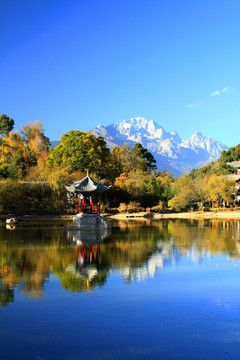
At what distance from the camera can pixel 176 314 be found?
23.4 ft

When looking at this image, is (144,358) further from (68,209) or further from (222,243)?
(68,209)

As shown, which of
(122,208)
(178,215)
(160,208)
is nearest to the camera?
(178,215)

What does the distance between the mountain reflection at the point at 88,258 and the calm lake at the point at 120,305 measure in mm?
29

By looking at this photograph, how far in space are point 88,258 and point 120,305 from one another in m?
5.84

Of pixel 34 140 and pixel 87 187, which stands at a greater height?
pixel 34 140

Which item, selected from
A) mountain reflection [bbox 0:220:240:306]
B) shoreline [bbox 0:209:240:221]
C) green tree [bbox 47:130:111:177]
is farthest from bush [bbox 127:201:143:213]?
mountain reflection [bbox 0:220:240:306]

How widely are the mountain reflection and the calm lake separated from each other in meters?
0.03

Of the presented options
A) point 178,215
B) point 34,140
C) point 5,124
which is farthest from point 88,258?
point 5,124

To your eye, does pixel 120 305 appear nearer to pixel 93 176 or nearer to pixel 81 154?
pixel 93 176

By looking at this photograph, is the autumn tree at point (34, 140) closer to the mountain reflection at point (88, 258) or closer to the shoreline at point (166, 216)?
the shoreline at point (166, 216)

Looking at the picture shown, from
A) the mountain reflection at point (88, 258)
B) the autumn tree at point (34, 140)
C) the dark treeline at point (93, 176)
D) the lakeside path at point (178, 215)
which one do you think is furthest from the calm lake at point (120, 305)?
the autumn tree at point (34, 140)

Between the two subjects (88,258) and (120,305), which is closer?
(120,305)

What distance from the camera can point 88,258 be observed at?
1346 cm

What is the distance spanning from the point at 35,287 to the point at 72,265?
2.87m
